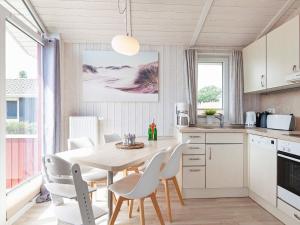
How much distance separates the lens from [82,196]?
102 centimetres

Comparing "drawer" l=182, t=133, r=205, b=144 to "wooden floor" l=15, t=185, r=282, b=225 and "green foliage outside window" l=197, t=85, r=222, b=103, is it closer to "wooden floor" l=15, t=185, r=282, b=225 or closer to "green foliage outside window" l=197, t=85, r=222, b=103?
"wooden floor" l=15, t=185, r=282, b=225

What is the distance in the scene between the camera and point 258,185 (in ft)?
8.52

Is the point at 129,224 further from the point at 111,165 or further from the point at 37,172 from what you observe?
the point at 37,172

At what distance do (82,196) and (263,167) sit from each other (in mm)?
2198

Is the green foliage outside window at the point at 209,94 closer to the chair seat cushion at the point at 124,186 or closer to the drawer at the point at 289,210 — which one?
the drawer at the point at 289,210

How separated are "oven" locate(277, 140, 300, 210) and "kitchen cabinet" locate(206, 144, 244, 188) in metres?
0.65

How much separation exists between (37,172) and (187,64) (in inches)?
107

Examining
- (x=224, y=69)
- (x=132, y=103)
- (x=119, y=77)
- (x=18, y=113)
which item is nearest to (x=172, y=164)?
(x=132, y=103)

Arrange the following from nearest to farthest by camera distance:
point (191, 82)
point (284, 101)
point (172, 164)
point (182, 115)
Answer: point (172, 164)
point (284, 101)
point (182, 115)
point (191, 82)

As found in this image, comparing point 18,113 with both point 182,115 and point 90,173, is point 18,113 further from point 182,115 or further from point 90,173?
point 182,115

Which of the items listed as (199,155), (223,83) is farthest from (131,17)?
(199,155)

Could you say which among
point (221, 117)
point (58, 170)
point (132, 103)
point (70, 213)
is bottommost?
point (70, 213)

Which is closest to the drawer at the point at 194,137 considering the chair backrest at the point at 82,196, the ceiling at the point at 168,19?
the ceiling at the point at 168,19

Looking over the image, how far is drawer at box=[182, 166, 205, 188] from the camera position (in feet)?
9.29
